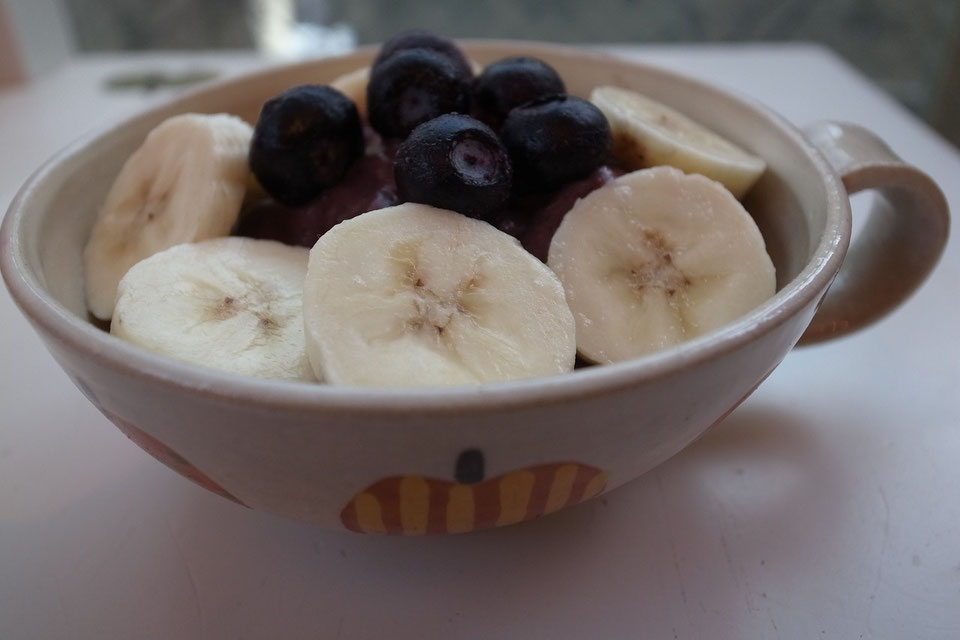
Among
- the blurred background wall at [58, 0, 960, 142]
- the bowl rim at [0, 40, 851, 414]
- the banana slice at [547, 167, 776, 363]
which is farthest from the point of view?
the blurred background wall at [58, 0, 960, 142]

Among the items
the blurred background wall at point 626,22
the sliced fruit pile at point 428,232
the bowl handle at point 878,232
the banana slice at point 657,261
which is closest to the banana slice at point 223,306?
the sliced fruit pile at point 428,232

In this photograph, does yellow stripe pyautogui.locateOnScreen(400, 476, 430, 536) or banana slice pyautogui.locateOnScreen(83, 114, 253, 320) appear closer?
yellow stripe pyautogui.locateOnScreen(400, 476, 430, 536)

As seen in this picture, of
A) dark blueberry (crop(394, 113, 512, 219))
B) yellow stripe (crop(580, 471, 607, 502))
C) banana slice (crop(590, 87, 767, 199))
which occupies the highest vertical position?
dark blueberry (crop(394, 113, 512, 219))

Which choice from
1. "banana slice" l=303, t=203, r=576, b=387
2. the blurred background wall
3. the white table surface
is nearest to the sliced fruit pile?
"banana slice" l=303, t=203, r=576, b=387

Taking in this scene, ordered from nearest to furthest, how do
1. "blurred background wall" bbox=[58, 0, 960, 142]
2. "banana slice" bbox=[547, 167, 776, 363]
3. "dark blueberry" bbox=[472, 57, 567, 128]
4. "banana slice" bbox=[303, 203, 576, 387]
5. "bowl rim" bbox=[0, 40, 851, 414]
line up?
"bowl rim" bbox=[0, 40, 851, 414], "banana slice" bbox=[303, 203, 576, 387], "banana slice" bbox=[547, 167, 776, 363], "dark blueberry" bbox=[472, 57, 567, 128], "blurred background wall" bbox=[58, 0, 960, 142]

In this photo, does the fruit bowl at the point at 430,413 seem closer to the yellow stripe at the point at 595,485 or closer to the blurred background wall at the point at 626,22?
the yellow stripe at the point at 595,485

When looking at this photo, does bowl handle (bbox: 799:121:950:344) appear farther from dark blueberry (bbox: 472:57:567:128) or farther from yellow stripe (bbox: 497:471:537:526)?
yellow stripe (bbox: 497:471:537:526)

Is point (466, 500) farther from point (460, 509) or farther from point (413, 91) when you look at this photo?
point (413, 91)
